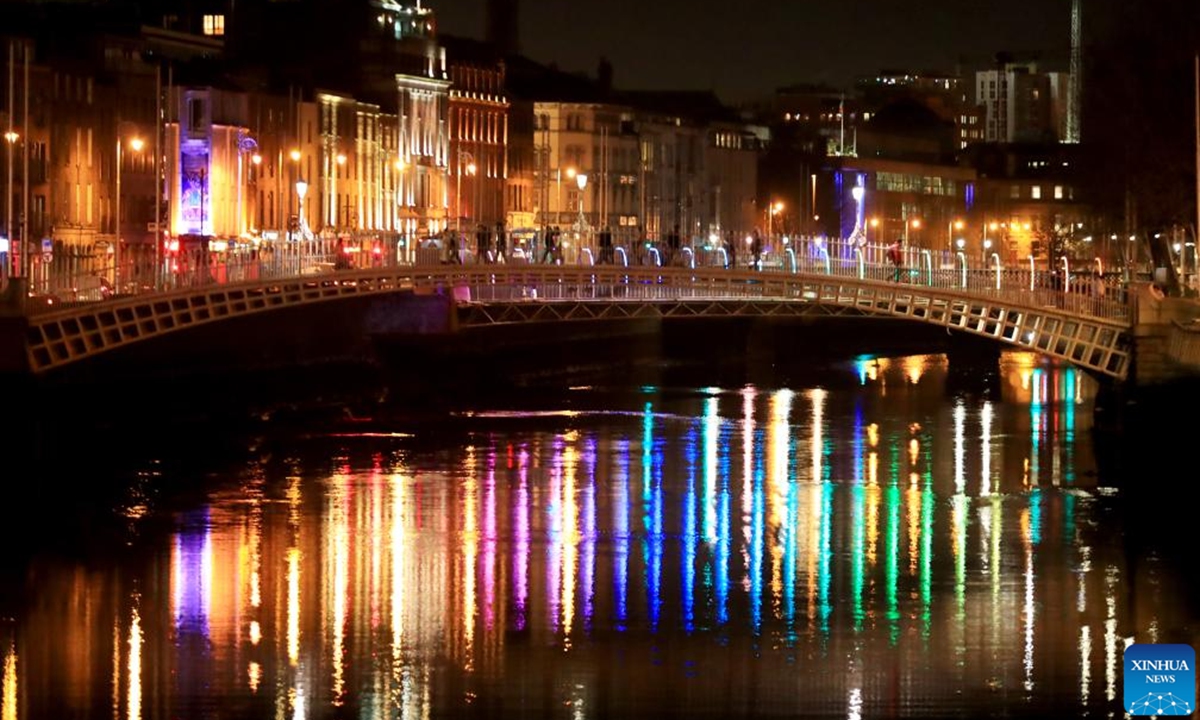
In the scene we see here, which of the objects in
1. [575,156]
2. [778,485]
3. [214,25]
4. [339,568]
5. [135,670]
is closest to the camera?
[135,670]

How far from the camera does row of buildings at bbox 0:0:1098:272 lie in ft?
273

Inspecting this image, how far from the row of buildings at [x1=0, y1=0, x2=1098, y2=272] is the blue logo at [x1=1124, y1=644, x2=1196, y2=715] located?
3561 cm

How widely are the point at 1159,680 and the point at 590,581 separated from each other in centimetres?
922

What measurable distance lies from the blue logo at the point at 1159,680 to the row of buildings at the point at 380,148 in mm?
35607

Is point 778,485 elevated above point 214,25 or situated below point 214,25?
below

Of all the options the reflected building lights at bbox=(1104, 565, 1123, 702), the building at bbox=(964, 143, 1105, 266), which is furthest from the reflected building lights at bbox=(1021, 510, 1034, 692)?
the building at bbox=(964, 143, 1105, 266)

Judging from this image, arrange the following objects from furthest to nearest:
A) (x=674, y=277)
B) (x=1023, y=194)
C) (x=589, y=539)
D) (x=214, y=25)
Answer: (x=1023, y=194), (x=214, y=25), (x=674, y=277), (x=589, y=539)

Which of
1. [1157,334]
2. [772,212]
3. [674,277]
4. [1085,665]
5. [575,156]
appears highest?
[575,156]

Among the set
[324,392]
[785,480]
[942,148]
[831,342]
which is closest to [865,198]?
[942,148]

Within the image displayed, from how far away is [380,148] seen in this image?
111438 mm

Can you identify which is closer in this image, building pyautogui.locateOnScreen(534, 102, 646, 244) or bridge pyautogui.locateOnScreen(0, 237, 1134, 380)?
bridge pyautogui.locateOnScreen(0, 237, 1134, 380)

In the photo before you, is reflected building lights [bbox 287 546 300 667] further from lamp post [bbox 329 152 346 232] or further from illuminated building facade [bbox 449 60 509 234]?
illuminated building facade [bbox 449 60 509 234]

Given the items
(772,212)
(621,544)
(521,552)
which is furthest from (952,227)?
(521,552)

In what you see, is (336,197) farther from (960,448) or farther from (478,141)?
(960,448)
